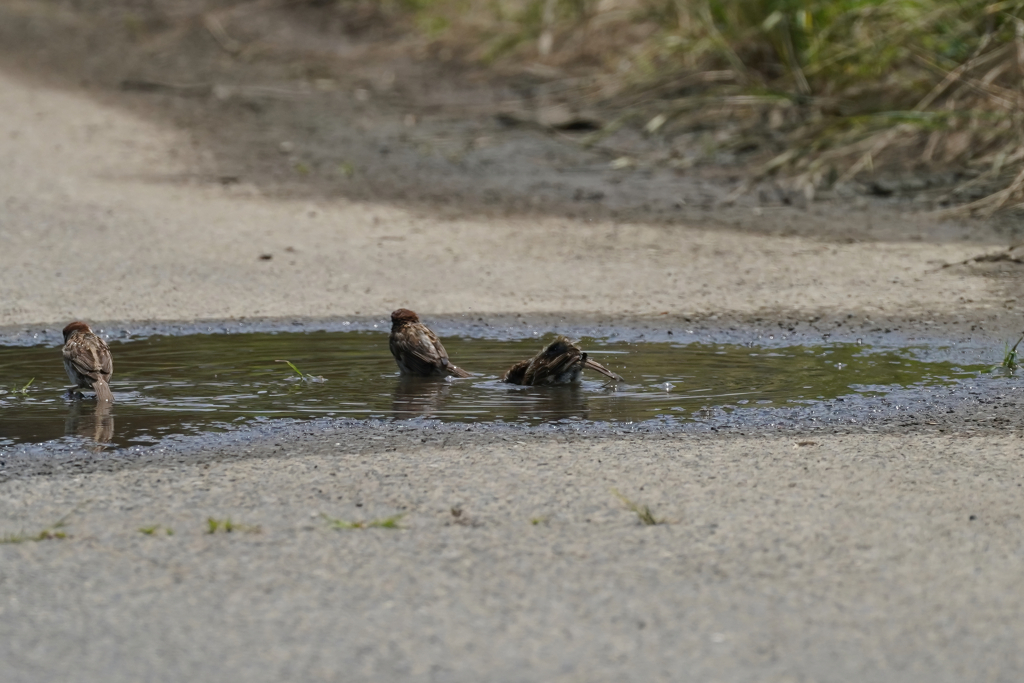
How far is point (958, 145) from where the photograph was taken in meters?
12.3

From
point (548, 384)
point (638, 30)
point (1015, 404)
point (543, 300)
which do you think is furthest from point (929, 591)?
point (638, 30)

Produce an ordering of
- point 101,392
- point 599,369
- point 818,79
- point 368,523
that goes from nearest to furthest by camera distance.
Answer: point 368,523
point 101,392
point 599,369
point 818,79

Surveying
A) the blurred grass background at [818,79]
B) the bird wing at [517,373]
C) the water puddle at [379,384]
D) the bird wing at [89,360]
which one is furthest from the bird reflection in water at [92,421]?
the blurred grass background at [818,79]

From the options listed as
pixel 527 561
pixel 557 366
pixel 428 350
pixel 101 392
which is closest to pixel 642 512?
pixel 527 561

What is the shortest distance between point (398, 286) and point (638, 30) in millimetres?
8657

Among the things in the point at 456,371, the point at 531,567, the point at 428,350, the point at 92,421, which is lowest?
the point at 531,567

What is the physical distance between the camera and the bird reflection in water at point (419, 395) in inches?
244

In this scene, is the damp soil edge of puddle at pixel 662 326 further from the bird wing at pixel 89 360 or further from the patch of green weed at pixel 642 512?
the patch of green weed at pixel 642 512

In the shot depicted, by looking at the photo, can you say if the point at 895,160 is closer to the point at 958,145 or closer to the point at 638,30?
the point at 958,145

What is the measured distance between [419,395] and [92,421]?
1383mm

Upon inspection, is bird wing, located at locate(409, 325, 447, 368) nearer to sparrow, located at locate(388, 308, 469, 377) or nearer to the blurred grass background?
sparrow, located at locate(388, 308, 469, 377)

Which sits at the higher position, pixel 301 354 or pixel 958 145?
pixel 958 145

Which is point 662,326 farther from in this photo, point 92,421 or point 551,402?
point 92,421

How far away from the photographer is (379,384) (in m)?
6.83
